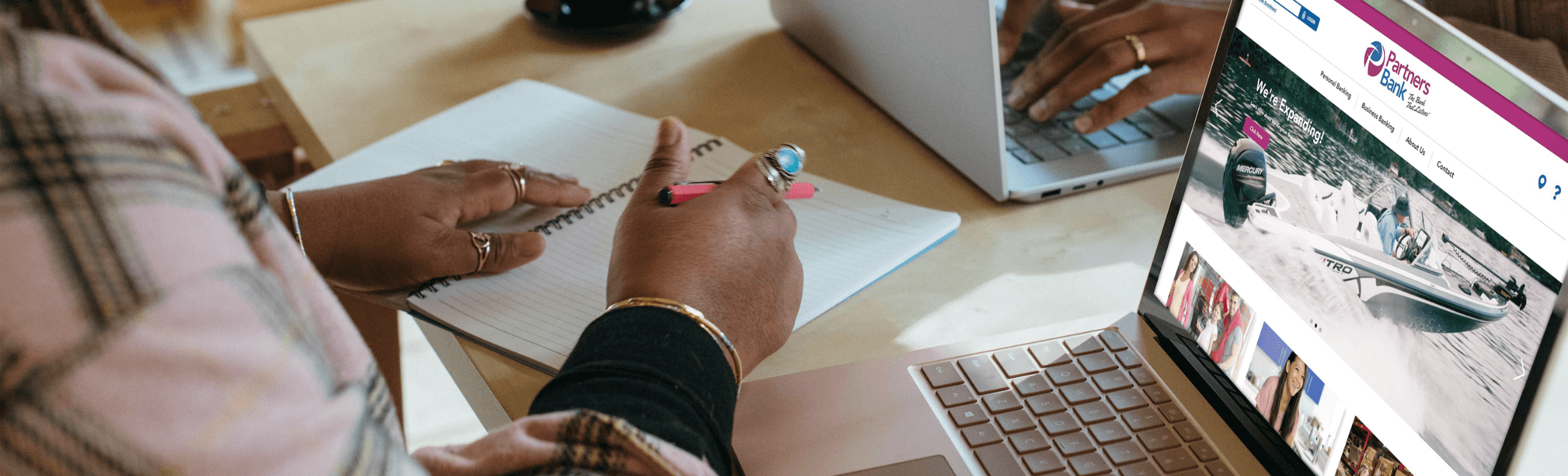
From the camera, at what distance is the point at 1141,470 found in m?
0.47

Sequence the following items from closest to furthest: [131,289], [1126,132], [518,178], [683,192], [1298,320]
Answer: [131,289]
[1298,320]
[683,192]
[518,178]
[1126,132]

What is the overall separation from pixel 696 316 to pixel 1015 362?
18 centimetres

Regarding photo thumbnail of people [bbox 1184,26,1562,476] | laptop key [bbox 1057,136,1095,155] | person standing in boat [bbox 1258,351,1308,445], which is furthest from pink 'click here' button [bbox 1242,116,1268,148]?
laptop key [bbox 1057,136,1095,155]

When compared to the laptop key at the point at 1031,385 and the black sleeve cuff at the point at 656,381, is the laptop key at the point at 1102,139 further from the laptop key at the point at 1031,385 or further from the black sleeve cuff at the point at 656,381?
the black sleeve cuff at the point at 656,381

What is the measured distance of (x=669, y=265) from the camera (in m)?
0.53

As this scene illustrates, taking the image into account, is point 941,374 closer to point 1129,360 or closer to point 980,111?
point 1129,360

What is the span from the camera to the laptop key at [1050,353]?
53 centimetres

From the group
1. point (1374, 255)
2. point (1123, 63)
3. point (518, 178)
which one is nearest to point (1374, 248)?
point (1374, 255)

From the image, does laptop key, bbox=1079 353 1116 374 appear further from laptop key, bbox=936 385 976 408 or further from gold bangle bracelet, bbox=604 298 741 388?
gold bangle bracelet, bbox=604 298 741 388

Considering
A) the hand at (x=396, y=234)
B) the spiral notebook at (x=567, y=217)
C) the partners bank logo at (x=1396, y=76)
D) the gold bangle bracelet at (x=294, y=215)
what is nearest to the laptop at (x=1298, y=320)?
the partners bank logo at (x=1396, y=76)

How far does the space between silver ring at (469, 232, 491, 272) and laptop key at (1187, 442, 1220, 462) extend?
18.0 inches

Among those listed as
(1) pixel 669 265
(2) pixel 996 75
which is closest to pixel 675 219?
(1) pixel 669 265

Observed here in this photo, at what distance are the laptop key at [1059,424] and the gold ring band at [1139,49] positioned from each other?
1.44 feet

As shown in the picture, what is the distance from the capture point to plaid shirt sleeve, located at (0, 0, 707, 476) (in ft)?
0.67
